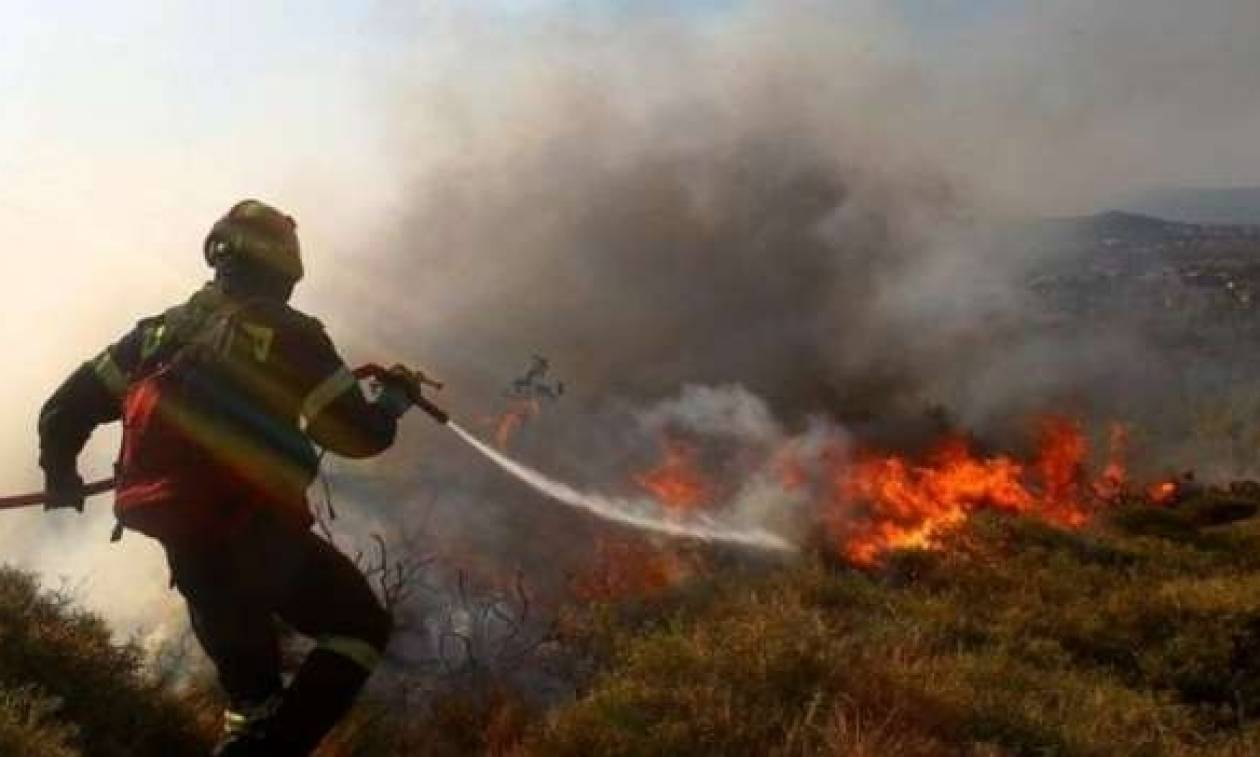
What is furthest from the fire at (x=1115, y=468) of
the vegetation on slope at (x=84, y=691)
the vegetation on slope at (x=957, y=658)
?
the vegetation on slope at (x=84, y=691)

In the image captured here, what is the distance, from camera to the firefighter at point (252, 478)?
3.70 m

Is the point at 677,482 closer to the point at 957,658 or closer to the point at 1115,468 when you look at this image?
the point at 957,658

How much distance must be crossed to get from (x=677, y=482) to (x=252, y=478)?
531 inches

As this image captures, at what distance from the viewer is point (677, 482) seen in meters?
17.1

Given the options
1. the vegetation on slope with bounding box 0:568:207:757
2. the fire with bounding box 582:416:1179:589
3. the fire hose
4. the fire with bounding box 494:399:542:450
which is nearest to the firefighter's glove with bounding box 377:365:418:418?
the vegetation on slope with bounding box 0:568:207:757

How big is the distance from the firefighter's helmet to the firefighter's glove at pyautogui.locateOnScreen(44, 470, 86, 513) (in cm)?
90

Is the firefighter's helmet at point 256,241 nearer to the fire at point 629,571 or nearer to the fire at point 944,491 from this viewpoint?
the fire at point 629,571

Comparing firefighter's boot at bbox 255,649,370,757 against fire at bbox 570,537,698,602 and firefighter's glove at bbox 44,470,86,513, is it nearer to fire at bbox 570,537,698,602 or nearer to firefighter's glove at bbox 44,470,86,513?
firefighter's glove at bbox 44,470,86,513

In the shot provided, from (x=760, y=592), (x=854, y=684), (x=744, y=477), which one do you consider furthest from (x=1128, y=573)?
(x=854, y=684)

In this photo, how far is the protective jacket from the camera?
12.1ft

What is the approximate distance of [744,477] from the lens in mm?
17531

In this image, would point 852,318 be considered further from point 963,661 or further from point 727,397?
point 963,661

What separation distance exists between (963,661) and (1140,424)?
2092 centimetres

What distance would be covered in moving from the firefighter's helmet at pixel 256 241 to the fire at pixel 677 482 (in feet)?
39.6
